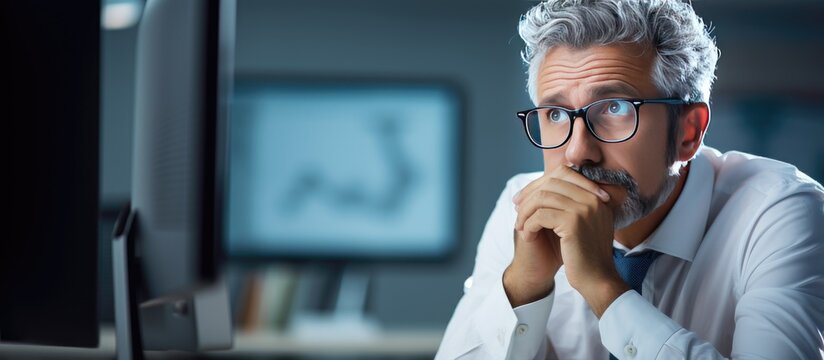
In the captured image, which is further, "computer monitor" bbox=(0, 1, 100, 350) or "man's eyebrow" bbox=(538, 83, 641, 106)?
"man's eyebrow" bbox=(538, 83, 641, 106)

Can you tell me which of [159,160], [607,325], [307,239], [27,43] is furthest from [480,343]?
[307,239]

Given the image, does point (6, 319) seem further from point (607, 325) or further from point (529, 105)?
point (529, 105)

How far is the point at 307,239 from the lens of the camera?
3.91m

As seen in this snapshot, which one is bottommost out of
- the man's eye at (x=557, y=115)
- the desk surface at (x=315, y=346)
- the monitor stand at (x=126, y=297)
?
the desk surface at (x=315, y=346)

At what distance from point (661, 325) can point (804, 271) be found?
0.23 meters

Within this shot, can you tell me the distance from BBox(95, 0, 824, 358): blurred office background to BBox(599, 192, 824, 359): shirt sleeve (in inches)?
103

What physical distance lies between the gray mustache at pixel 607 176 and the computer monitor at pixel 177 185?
646 millimetres

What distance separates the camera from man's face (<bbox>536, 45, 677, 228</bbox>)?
1.41 metres

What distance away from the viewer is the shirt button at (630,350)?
1.25 meters

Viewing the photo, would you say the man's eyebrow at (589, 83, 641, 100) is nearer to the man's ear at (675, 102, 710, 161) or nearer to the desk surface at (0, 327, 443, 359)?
the man's ear at (675, 102, 710, 161)

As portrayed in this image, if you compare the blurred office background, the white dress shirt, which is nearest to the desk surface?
the blurred office background

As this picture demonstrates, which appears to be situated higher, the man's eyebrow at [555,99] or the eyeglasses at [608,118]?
the man's eyebrow at [555,99]

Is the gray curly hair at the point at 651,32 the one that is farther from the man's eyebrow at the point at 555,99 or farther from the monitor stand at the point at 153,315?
the monitor stand at the point at 153,315

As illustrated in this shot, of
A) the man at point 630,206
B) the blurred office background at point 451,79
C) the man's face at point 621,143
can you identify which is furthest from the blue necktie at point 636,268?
the blurred office background at point 451,79
